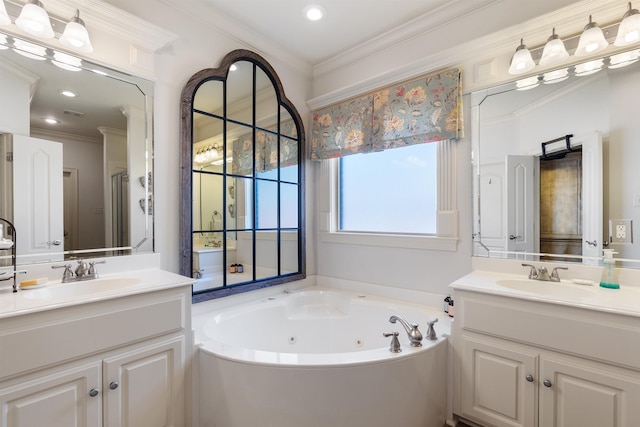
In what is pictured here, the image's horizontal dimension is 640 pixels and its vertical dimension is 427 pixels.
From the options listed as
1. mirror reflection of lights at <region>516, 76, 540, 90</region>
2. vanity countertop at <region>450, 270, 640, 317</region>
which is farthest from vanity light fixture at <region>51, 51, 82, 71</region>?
mirror reflection of lights at <region>516, 76, 540, 90</region>

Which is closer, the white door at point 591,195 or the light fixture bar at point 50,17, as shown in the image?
the light fixture bar at point 50,17

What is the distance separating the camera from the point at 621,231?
1626 millimetres

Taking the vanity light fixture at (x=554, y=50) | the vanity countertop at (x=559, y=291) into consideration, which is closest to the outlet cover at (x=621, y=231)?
the vanity countertop at (x=559, y=291)

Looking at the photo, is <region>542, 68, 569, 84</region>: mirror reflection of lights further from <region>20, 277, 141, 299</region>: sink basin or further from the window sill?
<region>20, 277, 141, 299</region>: sink basin

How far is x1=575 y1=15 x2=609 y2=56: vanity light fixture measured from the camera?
1585mm

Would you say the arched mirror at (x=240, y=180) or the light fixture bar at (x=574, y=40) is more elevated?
the light fixture bar at (x=574, y=40)

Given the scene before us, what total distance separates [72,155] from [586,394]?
2.80 meters

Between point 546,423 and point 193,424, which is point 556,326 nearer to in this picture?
point 546,423

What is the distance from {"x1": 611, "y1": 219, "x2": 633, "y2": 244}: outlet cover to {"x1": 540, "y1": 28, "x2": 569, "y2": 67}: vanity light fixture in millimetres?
959

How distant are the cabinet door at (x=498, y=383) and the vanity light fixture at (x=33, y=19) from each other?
105 inches

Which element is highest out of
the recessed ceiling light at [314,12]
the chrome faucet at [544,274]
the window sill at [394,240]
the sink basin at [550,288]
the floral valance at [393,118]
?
the recessed ceiling light at [314,12]

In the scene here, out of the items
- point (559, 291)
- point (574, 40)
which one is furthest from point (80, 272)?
point (574, 40)

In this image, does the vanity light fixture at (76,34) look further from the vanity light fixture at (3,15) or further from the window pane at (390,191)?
the window pane at (390,191)

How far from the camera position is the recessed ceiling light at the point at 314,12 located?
208cm
